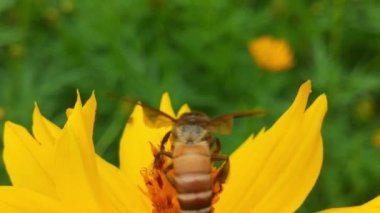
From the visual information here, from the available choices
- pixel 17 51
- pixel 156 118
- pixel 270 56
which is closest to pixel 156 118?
pixel 156 118

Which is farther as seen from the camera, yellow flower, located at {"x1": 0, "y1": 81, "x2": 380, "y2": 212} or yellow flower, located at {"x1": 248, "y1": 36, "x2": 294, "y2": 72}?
yellow flower, located at {"x1": 248, "y1": 36, "x2": 294, "y2": 72}

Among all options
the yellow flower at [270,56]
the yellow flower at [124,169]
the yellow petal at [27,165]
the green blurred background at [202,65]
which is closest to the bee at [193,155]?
the yellow flower at [124,169]

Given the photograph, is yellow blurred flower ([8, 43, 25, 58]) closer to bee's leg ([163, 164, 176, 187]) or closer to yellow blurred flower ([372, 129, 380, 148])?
yellow blurred flower ([372, 129, 380, 148])

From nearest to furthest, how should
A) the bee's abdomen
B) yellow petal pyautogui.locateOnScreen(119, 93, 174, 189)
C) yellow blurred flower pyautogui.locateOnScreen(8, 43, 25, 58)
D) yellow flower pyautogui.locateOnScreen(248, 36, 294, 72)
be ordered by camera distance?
the bee's abdomen → yellow petal pyautogui.locateOnScreen(119, 93, 174, 189) → yellow blurred flower pyautogui.locateOnScreen(8, 43, 25, 58) → yellow flower pyautogui.locateOnScreen(248, 36, 294, 72)

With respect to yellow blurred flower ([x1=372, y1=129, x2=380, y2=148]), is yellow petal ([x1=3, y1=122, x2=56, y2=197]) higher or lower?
higher

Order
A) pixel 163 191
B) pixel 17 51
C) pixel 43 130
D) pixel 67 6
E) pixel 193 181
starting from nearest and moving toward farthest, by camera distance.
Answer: pixel 193 181 < pixel 163 191 < pixel 43 130 < pixel 17 51 < pixel 67 6

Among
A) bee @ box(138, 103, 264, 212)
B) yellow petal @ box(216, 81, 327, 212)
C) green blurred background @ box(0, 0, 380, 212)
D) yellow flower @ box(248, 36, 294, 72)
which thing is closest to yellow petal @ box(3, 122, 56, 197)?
bee @ box(138, 103, 264, 212)

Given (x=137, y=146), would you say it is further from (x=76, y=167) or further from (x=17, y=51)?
(x=17, y=51)
